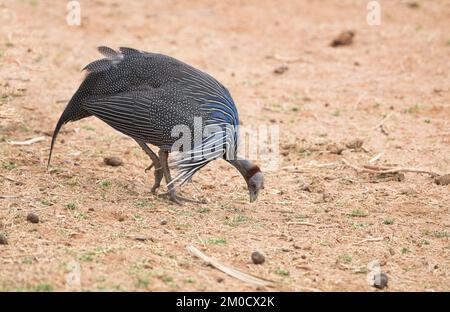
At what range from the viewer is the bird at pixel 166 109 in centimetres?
528

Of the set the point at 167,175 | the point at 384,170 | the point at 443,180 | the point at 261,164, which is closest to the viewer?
the point at 167,175

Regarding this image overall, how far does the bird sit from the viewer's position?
17.3ft

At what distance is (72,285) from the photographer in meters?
3.89

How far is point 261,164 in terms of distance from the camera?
21.3ft

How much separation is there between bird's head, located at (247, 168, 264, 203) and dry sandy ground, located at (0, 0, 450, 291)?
11 cm

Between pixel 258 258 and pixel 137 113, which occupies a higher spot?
pixel 137 113

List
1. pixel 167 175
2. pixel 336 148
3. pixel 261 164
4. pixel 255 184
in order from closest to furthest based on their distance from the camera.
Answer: pixel 255 184, pixel 167 175, pixel 261 164, pixel 336 148

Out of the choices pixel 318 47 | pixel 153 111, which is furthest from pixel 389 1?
pixel 153 111

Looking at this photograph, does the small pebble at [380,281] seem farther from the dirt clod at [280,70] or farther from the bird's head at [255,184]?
the dirt clod at [280,70]

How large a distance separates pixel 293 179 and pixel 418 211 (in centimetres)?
107

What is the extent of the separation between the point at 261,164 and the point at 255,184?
38.9 inches

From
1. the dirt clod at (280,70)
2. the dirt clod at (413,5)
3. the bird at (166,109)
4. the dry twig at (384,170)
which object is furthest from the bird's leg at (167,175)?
the dirt clod at (413,5)

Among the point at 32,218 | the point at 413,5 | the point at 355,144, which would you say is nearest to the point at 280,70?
the point at 355,144

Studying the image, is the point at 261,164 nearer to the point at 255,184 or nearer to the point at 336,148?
the point at 336,148
